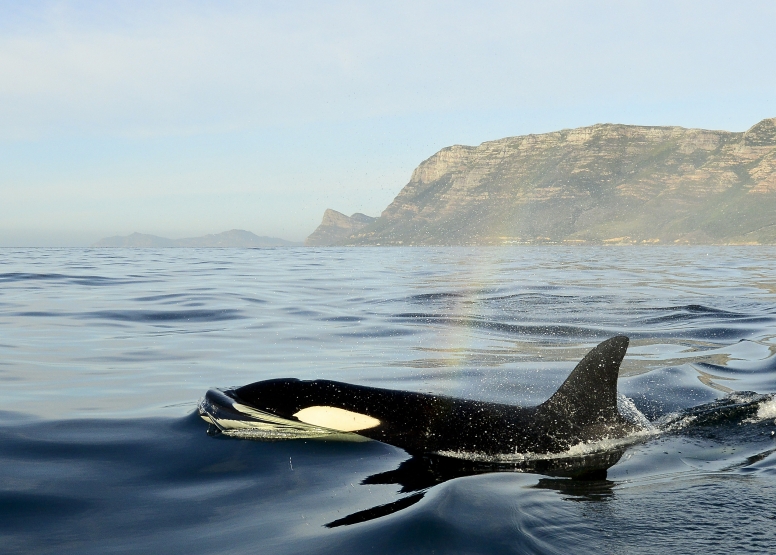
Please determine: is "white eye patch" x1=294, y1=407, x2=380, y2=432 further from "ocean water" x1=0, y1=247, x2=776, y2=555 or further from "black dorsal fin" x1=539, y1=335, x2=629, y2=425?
"black dorsal fin" x1=539, y1=335, x2=629, y2=425

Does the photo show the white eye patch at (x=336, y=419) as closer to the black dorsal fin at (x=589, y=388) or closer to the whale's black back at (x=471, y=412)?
the whale's black back at (x=471, y=412)

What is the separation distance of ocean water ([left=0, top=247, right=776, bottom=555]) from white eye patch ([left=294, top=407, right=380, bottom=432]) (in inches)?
7.0

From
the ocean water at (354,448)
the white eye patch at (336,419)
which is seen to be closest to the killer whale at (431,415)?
the white eye patch at (336,419)

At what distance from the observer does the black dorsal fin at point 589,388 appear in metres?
6.09

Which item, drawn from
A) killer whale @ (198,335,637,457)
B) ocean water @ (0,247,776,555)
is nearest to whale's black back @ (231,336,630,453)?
killer whale @ (198,335,637,457)

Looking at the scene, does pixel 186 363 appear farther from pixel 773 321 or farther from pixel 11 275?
pixel 11 275

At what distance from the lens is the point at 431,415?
5.89 m

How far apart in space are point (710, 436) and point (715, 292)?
65.4 feet

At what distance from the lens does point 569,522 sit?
402 centimetres

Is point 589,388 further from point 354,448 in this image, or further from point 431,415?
point 354,448

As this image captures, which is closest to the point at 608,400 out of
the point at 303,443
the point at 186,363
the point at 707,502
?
the point at 707,502

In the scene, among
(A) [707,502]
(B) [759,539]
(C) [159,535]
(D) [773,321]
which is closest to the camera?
(B) [759,539]

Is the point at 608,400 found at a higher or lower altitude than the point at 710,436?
higher

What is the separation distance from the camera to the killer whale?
575 cm
